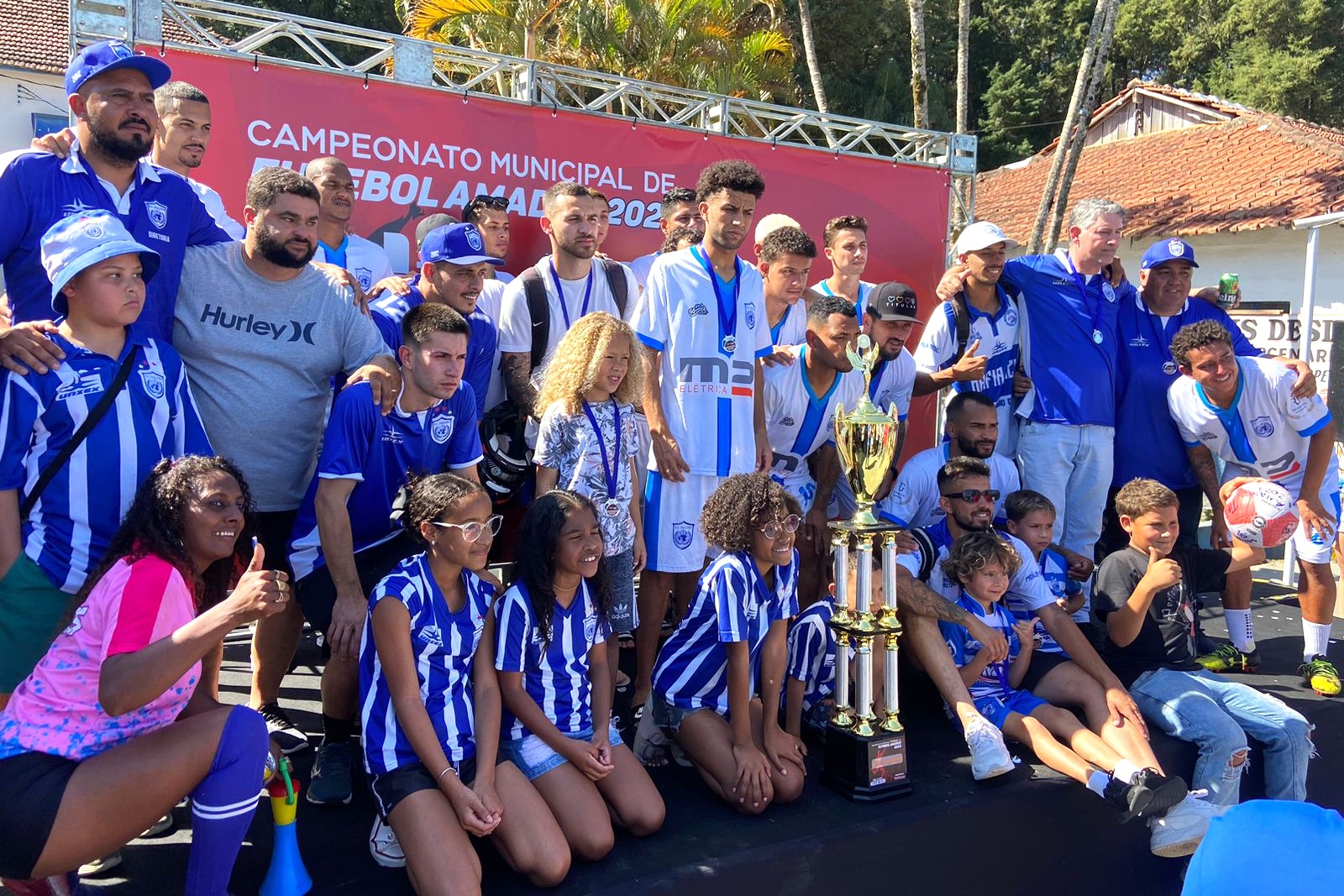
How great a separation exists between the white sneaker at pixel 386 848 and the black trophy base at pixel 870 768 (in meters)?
1.46

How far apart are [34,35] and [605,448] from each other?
712 inches

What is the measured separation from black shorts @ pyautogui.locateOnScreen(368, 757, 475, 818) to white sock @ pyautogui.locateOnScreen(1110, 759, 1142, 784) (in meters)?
2.08

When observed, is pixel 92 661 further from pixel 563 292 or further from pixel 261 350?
pixel 563 292

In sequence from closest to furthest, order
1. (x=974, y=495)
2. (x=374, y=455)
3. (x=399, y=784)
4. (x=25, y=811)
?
(x=25, y=811)
(x=399, y=784)
(x=374, y=455)
(x=974, y=495)

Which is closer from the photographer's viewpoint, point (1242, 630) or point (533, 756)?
point (533, 756)

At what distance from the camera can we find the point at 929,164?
25.3ft

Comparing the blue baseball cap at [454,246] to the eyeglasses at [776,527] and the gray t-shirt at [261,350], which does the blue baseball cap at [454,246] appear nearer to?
the gray t-shirt at [261,350]

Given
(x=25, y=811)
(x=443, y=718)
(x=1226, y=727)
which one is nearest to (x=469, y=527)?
(x=443, y=718)

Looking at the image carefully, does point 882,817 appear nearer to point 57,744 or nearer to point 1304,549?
point 57,744

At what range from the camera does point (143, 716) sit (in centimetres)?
252

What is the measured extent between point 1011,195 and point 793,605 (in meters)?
17.9

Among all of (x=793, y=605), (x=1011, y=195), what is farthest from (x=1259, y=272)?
(x=793, y=605)

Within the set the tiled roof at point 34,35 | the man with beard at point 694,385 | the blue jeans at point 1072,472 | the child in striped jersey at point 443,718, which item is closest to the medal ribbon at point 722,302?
the man with beard at point 694,385

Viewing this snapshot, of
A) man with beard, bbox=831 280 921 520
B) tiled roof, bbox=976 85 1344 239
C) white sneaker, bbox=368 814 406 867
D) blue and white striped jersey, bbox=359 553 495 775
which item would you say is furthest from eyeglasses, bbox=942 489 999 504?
tiled roof, bbox=976 85 1344 239
